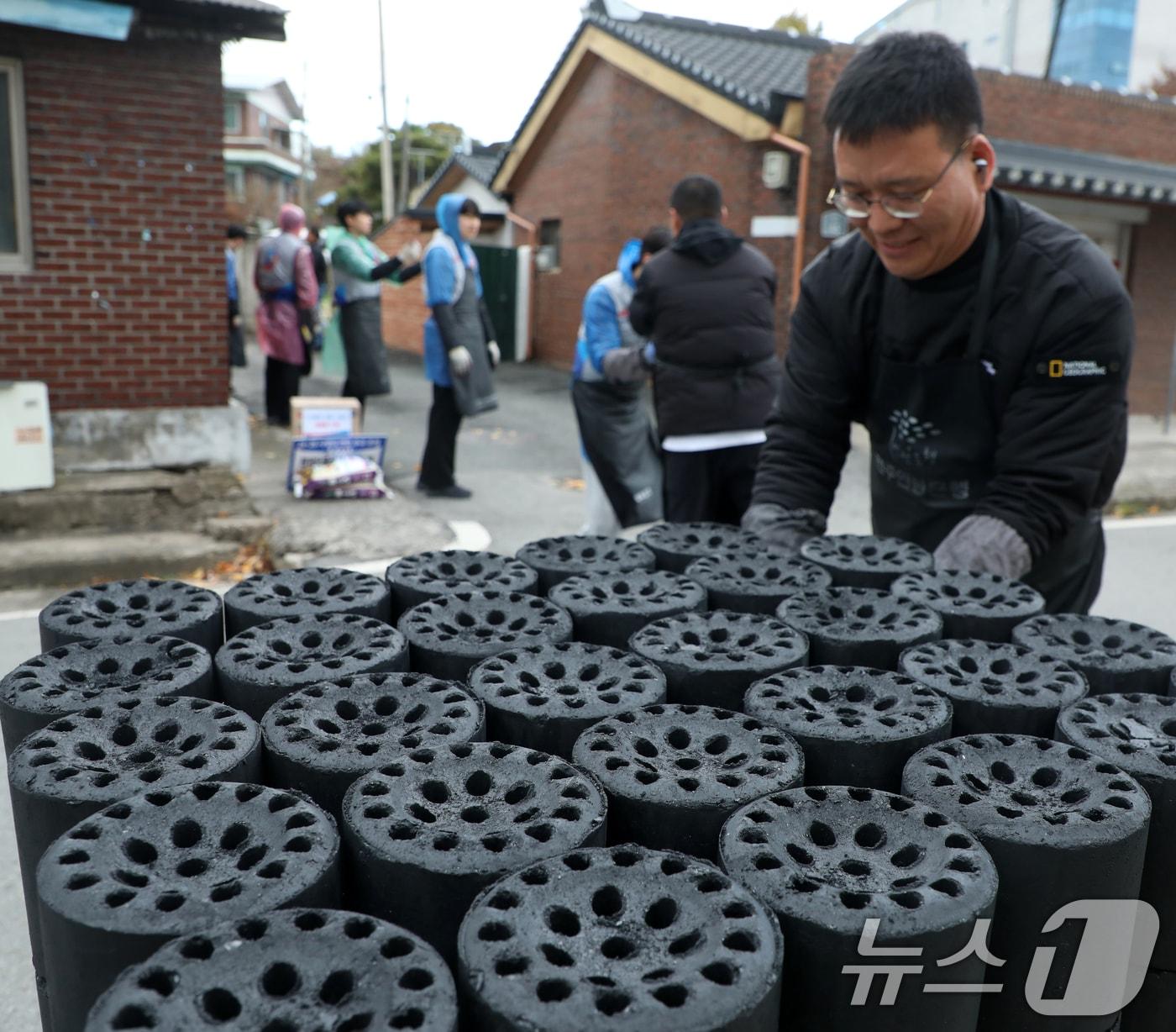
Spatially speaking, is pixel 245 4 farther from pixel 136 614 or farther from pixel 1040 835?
pixel 1040 835

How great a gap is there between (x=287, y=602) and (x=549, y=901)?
918 millimetres

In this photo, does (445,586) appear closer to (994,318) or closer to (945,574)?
(945,574)

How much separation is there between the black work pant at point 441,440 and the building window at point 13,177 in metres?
2.67

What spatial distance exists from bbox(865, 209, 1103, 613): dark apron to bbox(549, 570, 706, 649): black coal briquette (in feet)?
3.04

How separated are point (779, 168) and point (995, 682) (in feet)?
34.2

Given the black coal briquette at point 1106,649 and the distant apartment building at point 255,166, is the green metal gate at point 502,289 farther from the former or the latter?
the black coal briquette at point 1106,649

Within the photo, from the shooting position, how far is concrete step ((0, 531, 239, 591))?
18.3ft

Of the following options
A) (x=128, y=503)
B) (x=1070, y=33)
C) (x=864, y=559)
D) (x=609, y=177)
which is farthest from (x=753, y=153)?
(x=1070, y=33)

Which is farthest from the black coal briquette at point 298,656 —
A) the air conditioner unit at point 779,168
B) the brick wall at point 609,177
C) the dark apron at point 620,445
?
the air conditioner unit at point 779,168

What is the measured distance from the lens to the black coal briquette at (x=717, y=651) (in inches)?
57.2

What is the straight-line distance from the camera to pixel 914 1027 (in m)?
0.98

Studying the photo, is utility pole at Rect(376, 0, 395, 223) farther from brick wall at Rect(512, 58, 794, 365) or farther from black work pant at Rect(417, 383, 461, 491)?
black work pant at Rect(417, 383, 461, 491)

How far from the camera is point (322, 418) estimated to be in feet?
24.3

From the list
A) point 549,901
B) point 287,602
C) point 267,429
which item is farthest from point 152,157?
point 549,901
